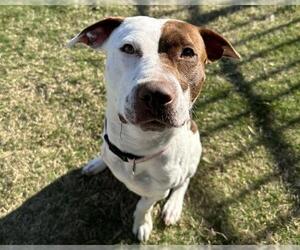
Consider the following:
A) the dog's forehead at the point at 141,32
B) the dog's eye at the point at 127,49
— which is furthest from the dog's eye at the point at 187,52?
the dog's eye at the point at 127,49

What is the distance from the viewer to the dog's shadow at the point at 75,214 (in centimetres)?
463

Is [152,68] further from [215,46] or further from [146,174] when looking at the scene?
[146,174]

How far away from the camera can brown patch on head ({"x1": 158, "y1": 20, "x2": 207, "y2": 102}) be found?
11.2ft

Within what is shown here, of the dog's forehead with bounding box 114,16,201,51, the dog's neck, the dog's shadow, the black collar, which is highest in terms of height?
the dog's forehead with bounding box 114,16,201,51

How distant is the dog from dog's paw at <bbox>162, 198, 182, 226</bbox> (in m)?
0.32

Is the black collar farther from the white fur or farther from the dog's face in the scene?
the dog's face

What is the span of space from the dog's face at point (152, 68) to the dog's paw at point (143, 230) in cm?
139

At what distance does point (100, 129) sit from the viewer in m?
5.32

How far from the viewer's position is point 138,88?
307 cm

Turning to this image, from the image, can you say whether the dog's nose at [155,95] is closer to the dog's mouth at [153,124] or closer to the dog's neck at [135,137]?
the dog's mouth at [153,124]

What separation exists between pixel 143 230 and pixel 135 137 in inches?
48.1

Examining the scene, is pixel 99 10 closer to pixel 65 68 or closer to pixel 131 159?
pixel 65 68

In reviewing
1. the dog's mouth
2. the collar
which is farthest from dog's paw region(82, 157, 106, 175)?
the dog's mouth

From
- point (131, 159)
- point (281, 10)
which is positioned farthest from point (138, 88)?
point (281, 10)
